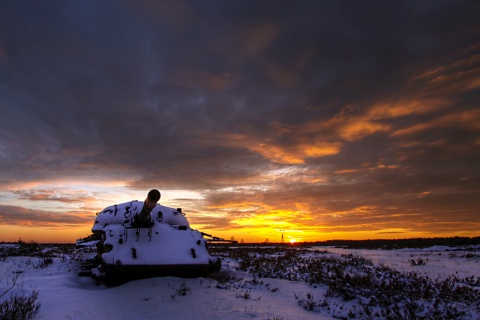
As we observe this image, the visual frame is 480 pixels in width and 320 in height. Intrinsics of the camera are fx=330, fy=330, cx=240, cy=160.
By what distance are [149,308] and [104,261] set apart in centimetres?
276

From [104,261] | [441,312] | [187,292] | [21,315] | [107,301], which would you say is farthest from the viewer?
[104,261]

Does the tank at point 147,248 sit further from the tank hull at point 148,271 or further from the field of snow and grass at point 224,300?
the field of snow and grass at point 224,300

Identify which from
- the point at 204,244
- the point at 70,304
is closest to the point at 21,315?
the point at 70,304

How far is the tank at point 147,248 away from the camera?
29.0ft

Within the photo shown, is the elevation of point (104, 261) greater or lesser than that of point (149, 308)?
greater

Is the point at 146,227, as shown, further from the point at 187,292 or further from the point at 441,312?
the point at 441,312

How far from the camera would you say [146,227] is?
10750 millimetres

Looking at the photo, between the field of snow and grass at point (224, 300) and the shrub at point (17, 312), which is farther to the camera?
the field of snow and grass at point (224, 300)

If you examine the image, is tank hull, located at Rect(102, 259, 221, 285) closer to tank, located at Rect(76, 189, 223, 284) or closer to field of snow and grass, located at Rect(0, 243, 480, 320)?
tank, located at Rect(76, 189, 223, 284)

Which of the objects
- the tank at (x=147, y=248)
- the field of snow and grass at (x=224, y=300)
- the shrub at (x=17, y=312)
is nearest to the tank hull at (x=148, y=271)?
the tank at (x=147, y=248)

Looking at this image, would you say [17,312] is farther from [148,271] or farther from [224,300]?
[224,300]

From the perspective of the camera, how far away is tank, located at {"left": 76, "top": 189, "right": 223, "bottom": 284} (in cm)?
885

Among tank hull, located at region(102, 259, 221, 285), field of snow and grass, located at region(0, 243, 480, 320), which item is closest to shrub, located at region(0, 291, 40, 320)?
field of snow and grass, located at region(0, 243, 480, 320)

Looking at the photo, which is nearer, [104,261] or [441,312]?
[441,312]
